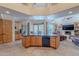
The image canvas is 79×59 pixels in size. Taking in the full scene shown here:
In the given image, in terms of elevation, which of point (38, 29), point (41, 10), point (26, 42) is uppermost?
point (41, 10)

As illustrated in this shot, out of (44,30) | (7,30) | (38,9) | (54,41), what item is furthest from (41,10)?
(7,30)

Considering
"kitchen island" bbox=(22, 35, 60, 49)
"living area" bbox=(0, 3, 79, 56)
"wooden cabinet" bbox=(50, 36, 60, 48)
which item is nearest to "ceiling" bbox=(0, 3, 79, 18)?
"living area" bbox=(0, 3, 79, 56)

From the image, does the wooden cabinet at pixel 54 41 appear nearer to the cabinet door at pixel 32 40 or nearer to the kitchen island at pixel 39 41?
Result: the kitchen island at pixel 39 41

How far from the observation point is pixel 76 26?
228 inches

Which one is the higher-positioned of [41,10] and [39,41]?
[41,10]

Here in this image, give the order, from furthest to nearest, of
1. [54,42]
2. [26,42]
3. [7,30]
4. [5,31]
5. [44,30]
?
[7,30] < [5,31] < [26,42] < [54,42] < [44,30]

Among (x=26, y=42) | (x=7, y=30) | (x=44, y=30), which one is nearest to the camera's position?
(x=44, y=30)

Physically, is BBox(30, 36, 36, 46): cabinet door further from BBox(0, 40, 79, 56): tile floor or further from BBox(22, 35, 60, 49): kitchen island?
BBox(0, 40, 79, 56): tile floor

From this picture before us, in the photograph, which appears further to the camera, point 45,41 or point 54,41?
point 45,41

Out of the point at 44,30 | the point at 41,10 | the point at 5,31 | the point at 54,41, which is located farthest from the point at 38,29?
the point at 5,31

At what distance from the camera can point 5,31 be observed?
8.50 metres

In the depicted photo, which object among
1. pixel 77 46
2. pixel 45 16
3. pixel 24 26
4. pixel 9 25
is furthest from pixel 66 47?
pixel 9 25

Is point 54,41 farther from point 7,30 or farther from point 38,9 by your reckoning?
point 7,30

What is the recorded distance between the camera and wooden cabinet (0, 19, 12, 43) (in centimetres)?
817
